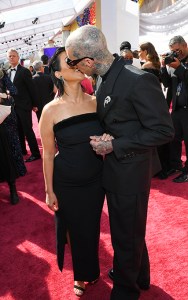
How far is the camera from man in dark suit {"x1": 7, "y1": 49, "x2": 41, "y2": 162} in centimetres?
464

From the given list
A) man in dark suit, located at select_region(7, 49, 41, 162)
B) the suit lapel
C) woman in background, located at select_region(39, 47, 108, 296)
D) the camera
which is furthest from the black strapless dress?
man in dark suit, located at select_region(7, 49, 41, 162)

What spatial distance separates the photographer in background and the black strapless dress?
1715 mm

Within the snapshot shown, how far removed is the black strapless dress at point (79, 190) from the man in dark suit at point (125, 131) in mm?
224

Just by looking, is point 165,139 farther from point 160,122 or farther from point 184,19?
point 184,19

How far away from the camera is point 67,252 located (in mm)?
2434

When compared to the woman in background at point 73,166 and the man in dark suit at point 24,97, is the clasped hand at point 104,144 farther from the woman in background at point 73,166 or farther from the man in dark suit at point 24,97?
the man in dark suit at point 24,97

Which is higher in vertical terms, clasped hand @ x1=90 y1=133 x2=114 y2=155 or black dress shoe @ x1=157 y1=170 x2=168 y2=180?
clasped hand @ x1=90 y1=133 x2=114 y2=155

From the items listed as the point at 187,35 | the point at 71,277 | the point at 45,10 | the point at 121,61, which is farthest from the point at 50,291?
the point at 45,10

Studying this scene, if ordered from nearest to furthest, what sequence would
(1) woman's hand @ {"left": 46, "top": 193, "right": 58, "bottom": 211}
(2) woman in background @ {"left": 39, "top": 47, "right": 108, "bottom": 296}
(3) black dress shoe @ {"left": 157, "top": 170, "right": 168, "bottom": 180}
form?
(2) woman in background @ {"left": 39, "top": 47, "right": 108, "bottom": 296} → (1) woman's hand @ {"left": 46, "top": 193, "right": 58, "bottom": 211} → (3) black dress shoe @ {"left": 157, "top": 170, "right": 168, "bottom": 180}

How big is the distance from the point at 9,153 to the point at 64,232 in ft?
5.60

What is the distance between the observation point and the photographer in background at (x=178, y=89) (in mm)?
3049

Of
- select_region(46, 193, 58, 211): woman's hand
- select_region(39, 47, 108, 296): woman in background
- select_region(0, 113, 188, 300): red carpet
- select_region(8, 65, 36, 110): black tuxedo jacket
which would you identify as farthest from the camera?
select_region(8, 65, 36, 110): black tuxedo jacket

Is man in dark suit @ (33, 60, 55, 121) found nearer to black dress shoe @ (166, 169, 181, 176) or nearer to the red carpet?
the red carpet

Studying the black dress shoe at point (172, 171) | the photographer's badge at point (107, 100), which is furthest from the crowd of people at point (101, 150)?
the black dress shoe at point (172, 171)
